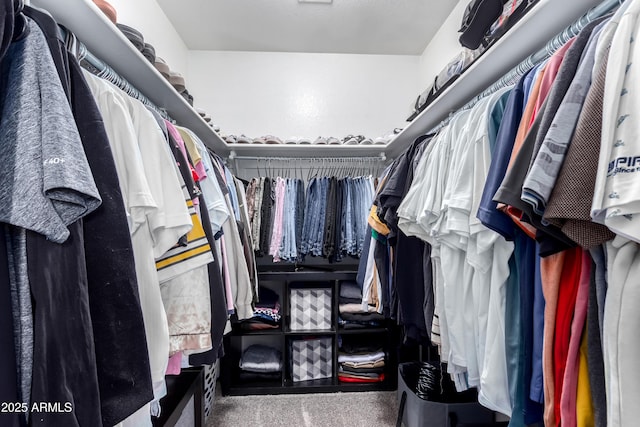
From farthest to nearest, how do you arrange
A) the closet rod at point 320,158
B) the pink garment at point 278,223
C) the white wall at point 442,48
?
the closet rod at point 320,158 → the pink garment at point 278,223 → the white wall at point 442,48

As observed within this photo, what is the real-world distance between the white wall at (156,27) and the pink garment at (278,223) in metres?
1.12

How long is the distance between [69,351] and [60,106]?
1.23 ft

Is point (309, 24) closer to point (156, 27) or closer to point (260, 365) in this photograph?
point (156, 27)

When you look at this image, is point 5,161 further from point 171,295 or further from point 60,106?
point 171,295

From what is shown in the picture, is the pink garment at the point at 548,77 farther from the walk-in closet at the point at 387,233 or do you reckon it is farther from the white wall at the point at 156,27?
the white wall at the point at 156,27

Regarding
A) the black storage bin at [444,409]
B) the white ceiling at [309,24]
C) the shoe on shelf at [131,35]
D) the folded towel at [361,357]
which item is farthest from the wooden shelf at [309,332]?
the white ceiling at [309,24]

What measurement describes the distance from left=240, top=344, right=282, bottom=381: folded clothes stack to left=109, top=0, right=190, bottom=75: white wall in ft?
6.76

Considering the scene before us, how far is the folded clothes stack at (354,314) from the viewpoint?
6.70 feet

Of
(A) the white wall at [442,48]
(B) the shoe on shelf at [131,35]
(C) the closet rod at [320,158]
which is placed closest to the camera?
(B) the shoe on shelf at [131,35]

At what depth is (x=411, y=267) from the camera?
1.24 metres

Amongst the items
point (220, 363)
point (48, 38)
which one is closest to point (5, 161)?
point (48, 38)

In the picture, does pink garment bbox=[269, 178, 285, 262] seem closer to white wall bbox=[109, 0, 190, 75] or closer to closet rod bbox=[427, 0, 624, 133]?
white wall bbox=[109, 0, 190, 75]

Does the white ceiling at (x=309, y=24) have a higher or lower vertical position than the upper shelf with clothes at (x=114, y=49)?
higher

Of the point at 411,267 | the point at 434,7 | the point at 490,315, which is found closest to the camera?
the point at 490,315
